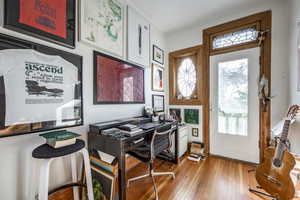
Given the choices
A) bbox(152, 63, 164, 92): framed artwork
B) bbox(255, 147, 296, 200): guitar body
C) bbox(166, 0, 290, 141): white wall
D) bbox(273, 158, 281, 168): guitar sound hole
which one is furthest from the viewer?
bbox(152, 63, 164, 92): framed artwork

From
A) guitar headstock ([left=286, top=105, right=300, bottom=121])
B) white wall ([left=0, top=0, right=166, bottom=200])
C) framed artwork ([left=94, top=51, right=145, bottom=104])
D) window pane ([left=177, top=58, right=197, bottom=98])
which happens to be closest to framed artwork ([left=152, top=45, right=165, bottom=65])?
window pane ([left=177, top=58, right=197, bottom=98])

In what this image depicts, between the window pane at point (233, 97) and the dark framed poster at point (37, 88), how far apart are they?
8.03 feet

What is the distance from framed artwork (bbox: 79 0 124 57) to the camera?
145 cm

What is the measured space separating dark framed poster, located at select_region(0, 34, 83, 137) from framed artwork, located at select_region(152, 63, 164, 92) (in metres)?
1.54

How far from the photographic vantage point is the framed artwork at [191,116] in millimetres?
2679

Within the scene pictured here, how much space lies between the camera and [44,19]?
115 centimetres

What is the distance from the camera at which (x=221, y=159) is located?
2.38m

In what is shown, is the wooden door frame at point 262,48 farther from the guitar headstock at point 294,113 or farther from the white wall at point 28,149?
the white wall at point 28,149

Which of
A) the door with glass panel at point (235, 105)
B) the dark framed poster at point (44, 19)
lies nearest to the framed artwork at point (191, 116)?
the door with glass panel at point (235, 105)

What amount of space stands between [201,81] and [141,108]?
4.59 ft

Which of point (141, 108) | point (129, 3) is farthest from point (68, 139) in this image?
point (129, 3)

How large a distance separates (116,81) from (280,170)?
210cm

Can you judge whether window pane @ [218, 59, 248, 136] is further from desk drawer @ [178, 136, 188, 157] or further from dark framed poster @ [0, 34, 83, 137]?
dark framed poster @ [0, 34, 83, 137]

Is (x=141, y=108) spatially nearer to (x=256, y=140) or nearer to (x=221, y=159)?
(x=221, y=159)
